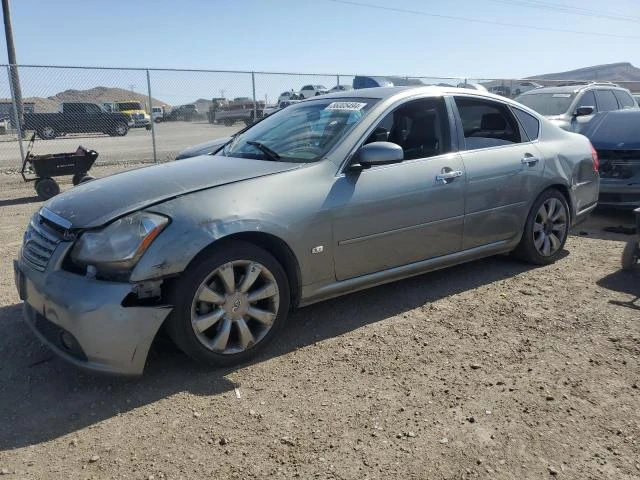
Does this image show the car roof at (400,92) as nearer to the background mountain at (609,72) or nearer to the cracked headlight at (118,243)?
the cracked headlight at (118,243)

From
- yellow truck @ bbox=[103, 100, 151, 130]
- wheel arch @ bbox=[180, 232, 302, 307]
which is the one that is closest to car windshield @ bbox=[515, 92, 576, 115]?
wheel arch @ bbox=[180, 232, 302, 307]

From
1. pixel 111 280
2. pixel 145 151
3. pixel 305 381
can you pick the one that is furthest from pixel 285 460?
pixel 145 151

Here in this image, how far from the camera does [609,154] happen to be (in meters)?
7.10

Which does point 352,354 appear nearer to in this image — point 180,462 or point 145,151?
point 180,462

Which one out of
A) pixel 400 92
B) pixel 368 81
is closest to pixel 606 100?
pixel 368 81

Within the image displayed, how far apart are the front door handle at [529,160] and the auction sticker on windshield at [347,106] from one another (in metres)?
1.64

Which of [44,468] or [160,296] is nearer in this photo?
[44,468]

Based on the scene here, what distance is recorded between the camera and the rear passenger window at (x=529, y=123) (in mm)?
5145

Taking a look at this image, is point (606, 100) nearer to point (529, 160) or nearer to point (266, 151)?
point (529, 160)

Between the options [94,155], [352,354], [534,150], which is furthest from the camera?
[94,155]

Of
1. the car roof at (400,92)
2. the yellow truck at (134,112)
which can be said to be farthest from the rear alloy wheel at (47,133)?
the car roof at (400,92)

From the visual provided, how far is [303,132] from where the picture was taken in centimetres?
424

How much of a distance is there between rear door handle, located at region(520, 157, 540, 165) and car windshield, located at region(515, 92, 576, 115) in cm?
629

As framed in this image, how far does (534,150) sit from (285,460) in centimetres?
376
